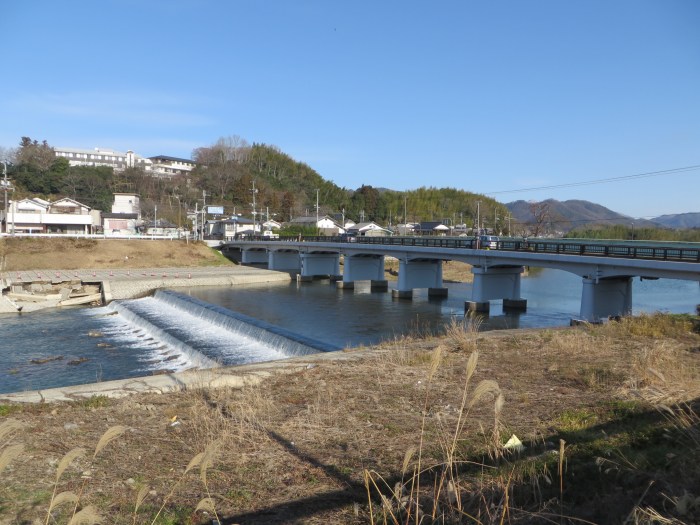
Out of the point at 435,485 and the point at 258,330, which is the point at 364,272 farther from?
the point at 435,485

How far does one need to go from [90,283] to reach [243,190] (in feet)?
236

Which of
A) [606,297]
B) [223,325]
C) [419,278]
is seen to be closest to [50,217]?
[419,278]

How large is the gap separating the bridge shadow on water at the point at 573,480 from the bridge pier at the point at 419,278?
37873 mm

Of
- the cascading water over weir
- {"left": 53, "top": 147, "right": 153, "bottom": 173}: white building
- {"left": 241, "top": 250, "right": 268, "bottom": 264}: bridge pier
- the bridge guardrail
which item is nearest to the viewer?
the cascading water over weir

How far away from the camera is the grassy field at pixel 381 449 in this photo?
14.6ft

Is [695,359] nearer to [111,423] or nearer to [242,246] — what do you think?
[111,423]

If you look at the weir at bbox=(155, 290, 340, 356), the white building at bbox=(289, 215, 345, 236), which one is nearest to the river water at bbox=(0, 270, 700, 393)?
the weir at bbox=(155, 290, 340, 356)

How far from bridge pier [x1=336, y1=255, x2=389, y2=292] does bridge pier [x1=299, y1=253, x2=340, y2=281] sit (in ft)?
22.6

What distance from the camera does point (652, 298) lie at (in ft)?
141

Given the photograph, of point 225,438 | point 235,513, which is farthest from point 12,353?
point 235,513

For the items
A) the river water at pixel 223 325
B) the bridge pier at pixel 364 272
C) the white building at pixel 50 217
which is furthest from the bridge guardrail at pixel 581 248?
the white building at pixel 50 217

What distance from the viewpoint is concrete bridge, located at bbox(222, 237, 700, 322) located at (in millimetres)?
26250

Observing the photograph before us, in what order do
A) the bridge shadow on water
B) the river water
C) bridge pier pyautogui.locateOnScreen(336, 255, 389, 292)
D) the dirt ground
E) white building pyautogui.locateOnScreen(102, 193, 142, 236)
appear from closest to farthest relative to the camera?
the bridge shadow on water < the river water < bridge pier pyautogui.locateOnScreen(336, 255, 389, 292) < the dirt ground < white building pyautogui.locateOnScreen(102, 193, 142, 236)

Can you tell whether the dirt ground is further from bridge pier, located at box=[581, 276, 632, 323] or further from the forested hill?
bridge pier, located at box=[581, 276, 632, 323]
